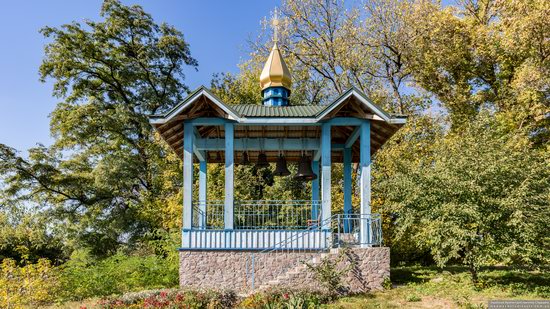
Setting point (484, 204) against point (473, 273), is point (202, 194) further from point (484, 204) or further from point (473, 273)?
point (473, 273)

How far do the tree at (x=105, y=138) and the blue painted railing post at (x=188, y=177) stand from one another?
1077cm

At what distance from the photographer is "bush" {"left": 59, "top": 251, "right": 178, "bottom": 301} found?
1197cm

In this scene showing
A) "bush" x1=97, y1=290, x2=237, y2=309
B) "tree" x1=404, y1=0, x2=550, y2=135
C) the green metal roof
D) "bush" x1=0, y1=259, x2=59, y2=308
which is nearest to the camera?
"bush" x1=97, y1=290, x2=237, y2=309

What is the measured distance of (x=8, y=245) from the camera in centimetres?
2283

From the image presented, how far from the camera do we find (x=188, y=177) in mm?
11391

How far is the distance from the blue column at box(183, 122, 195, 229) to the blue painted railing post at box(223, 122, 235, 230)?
0.91m

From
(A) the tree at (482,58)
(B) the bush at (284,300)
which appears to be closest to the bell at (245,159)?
(B) the bush at (284,300)

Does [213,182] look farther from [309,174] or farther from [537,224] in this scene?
[537,224]

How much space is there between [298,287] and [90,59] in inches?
750

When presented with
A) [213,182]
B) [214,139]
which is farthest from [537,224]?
[213,182]

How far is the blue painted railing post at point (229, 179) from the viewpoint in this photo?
11188 millimetres

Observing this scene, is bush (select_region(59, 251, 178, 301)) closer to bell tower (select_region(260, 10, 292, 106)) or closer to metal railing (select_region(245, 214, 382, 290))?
metal railing (select_region(245, 214, 382, 290))

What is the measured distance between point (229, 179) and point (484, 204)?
6306 millimetres

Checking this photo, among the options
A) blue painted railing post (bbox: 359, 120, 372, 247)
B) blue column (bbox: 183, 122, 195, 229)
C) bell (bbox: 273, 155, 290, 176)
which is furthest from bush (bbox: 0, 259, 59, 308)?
blue painted railing post (bbox: 359, 120, 372, 247)
